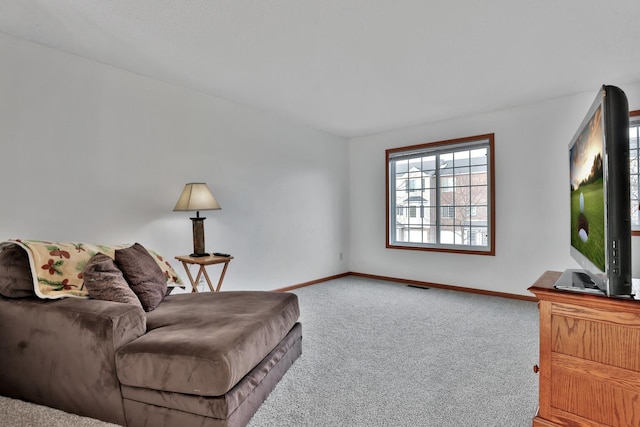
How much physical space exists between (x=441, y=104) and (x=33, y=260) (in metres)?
4.04

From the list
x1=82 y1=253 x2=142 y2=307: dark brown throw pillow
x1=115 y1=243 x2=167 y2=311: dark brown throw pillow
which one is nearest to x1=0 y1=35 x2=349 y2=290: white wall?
x1=115 y1=243 x2=167 y2=311: dark brown throw pillow

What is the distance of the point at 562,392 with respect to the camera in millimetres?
1474

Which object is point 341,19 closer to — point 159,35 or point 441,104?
point 159,35

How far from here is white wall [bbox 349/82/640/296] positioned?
3869mm

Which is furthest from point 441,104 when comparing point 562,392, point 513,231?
point 562,392

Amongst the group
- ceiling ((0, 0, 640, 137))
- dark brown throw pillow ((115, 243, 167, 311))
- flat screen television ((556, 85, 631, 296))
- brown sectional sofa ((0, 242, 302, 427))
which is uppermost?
ceiling ((0, 0, 640, 137))

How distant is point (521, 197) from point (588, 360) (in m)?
3.19

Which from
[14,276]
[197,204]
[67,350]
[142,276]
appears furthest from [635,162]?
[14,276]

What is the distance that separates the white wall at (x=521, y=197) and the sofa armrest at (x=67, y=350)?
4063 millimetres

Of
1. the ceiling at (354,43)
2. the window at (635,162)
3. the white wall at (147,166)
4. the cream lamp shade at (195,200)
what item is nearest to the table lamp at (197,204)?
the cream lamp shade at (195,200)

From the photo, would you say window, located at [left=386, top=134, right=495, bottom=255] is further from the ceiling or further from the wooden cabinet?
the wooden cabinet

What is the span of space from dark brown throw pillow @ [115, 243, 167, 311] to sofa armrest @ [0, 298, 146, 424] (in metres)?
0.35

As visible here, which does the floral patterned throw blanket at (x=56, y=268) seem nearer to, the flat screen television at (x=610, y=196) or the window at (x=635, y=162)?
the flat screen television at (x=610, y=196)

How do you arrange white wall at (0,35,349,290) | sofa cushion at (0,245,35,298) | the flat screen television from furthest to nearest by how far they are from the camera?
white wall at (0,35,349,290), sofa cushion at (0,245,35,298), the flat screen television
